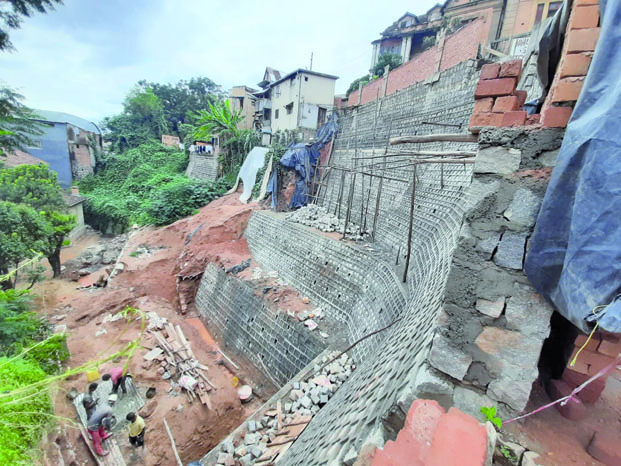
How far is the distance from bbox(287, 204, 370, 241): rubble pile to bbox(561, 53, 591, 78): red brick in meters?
6.34

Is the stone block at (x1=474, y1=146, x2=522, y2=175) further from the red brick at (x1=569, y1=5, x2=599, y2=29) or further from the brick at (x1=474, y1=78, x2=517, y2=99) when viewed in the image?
the red brick at (x1=569, y1=5, x2=599, y2=29)

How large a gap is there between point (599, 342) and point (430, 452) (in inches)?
47.8

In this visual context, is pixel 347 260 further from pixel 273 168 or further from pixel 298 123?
pixel 298 123

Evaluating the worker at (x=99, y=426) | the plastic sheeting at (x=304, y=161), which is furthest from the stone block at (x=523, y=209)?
the plastic sheeting at (x=304, y=161)

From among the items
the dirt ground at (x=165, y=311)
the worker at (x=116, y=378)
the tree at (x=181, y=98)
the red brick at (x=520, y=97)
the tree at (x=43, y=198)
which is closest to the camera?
the red brick at (x=520, y=97)

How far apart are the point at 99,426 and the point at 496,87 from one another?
6910mm

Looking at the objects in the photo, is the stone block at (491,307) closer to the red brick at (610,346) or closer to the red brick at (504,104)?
the red brick at (610,346)

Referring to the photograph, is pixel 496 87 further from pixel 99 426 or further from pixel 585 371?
pixel 99 426

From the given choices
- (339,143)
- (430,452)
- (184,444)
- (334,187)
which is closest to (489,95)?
(430,452)

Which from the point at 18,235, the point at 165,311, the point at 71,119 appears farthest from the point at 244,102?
the point at 165,311

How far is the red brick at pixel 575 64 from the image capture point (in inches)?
52.3

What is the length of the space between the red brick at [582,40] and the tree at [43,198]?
14.2m

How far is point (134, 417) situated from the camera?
4508 millimetres

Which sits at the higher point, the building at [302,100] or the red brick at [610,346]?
the building at [302,100]
